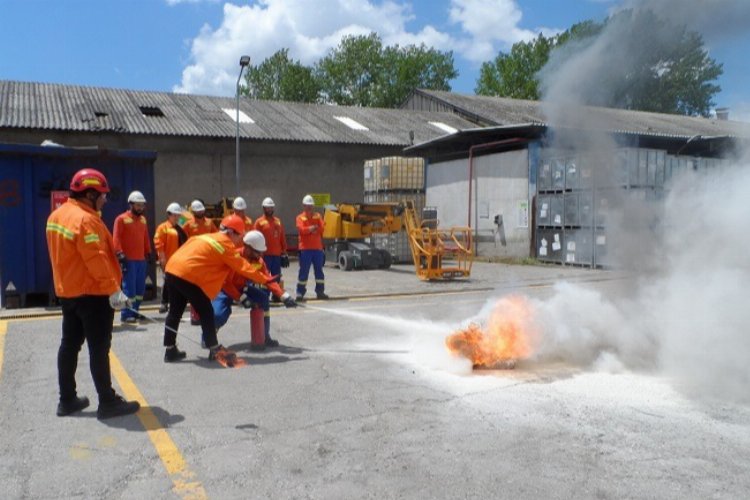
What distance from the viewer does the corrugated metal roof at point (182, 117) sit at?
832 inches

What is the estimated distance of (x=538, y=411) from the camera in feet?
16.5

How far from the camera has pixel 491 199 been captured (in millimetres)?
21109

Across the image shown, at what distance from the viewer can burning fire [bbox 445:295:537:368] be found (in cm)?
641

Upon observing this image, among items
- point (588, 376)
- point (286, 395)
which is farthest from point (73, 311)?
point (588, 376)

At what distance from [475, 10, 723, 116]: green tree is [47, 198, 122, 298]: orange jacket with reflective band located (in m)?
5.17

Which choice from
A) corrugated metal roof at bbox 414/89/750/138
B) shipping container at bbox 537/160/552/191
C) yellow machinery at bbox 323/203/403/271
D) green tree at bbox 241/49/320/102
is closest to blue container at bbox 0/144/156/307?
yellow machinery at bbox 323/203/403/271

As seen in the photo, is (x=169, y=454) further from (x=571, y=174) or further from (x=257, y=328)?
(x=571, y=174)

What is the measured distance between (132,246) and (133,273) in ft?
1.33

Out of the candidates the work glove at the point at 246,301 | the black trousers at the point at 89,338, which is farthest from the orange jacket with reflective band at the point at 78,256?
the work glove at the point at 246,301

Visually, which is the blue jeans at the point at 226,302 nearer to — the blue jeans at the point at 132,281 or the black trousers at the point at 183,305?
the black trousers at the point at 183,305

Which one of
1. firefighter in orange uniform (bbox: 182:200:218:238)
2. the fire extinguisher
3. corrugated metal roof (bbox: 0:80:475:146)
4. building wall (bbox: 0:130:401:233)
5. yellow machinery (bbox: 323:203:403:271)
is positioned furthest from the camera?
building wall (bbox: 0:130:401:233)

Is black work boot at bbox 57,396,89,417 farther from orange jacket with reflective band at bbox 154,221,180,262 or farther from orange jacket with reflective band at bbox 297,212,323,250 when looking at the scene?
orange jacket with reflective band at bbox 297,212,323,250

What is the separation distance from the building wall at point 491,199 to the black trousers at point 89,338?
53.3 feet

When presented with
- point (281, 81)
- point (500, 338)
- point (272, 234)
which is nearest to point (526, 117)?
point (272, 234)
